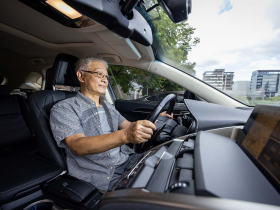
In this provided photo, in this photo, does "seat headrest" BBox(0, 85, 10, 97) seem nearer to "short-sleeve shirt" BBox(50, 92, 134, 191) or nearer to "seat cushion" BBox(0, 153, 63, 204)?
"seat cushion" BBox(0, 153, 63, 204)

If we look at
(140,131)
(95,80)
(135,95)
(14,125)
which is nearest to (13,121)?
(14,125)

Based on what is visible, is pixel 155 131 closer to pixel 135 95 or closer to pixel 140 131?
pixel 140 131

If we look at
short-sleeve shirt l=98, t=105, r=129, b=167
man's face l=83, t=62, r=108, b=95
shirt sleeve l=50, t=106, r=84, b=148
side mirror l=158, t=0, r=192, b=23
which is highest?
side mirror l=158, t=0, r=192, b=23

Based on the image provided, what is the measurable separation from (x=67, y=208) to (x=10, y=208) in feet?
1.40

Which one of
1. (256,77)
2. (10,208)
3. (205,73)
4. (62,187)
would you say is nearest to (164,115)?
(205,73)

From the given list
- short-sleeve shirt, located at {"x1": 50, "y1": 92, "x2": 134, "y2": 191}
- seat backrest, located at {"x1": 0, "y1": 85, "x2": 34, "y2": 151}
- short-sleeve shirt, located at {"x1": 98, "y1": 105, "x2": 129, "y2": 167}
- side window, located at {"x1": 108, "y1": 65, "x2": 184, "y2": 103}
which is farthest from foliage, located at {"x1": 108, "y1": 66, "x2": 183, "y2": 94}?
seat backrest, located at {"x1": 0, "y1": 85, "x2": 34, "y2": 151}

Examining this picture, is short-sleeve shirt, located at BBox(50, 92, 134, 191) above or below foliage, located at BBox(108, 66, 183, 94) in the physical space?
below

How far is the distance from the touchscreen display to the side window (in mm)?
1267

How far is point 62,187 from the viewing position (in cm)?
101

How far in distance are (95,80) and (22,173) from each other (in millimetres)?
920

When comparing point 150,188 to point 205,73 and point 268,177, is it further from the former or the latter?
point 205,73

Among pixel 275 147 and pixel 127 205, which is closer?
pixel 127 205

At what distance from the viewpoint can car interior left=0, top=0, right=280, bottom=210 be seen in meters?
0.48

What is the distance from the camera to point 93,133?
1297 millimetres
